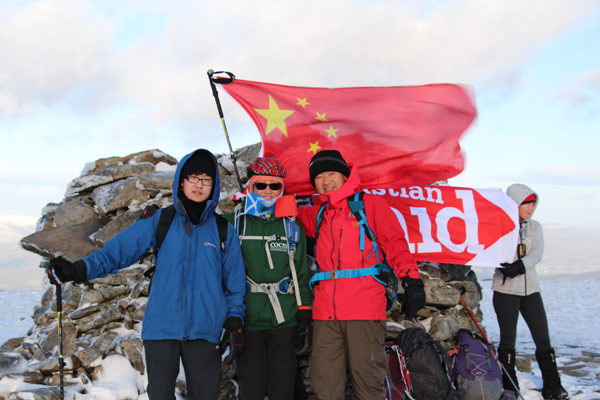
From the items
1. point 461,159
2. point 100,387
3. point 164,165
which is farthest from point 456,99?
point 100,387

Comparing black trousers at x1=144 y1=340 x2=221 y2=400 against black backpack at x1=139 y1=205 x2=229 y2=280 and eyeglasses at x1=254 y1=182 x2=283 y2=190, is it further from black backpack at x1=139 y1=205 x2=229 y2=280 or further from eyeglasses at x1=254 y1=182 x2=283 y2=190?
eyeglasses at x1=254 y1=182 x2=283 y2=190

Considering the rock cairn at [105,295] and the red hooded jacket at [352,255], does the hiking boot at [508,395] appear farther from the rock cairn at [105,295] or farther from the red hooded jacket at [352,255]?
the red hooded jacket at [352,255]

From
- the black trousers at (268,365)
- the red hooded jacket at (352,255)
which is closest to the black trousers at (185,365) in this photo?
the black trousers at (268,365)

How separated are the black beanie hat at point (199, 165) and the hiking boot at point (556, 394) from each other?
17.2 ft

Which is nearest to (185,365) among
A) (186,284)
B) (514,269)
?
(186,284)

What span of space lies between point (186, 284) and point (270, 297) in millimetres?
884

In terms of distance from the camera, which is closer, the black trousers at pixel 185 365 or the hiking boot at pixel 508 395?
the black trousers at pixel 185 365

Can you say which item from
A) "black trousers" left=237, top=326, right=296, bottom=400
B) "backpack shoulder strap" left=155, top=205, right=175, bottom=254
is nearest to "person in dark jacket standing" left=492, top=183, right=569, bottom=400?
"black trousers" left=237, top=326, right=296, bottom=400

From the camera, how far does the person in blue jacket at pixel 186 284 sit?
331 centimetres

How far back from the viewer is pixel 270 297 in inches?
156

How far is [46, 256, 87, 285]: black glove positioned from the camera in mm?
3188

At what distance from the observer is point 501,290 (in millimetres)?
5754

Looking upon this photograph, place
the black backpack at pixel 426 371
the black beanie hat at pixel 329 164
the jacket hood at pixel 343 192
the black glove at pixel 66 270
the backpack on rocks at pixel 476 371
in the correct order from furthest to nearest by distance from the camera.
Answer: the backpack on rocks at pixel 476 371 < the black backpack at pixel 426 371 < the black beanie hat at pixel 329 164 < the jacket hood at pixel 343 192 < the black glove at pixel 66 270

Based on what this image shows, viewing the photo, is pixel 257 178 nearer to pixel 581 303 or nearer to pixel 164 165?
pixel 164 165
